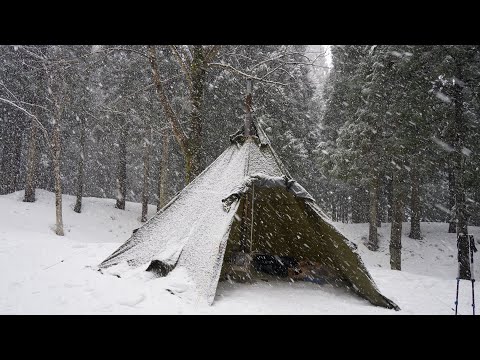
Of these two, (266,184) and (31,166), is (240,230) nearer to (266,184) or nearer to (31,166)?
(266,184)

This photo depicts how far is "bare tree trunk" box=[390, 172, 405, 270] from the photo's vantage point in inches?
501

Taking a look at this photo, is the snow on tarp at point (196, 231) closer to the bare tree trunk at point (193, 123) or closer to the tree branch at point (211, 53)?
the bare tree trunk at point (193, 123)

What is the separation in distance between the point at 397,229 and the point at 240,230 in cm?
934

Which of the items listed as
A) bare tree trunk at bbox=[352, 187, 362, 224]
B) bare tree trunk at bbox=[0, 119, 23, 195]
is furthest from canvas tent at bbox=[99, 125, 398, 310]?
bare tree trunk at bbox=[0, 119, 23, 195]

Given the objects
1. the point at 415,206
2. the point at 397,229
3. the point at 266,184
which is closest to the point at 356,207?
the point at 415,206

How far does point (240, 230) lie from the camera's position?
6.86m

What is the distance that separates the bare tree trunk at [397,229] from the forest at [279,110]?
0.17ft

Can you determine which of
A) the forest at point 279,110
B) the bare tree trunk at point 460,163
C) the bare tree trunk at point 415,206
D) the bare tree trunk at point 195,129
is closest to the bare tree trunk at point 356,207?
the forest at point 279,110

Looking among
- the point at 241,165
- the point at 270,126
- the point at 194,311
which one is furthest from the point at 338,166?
the point at 194,311

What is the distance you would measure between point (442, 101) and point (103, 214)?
1788 centimetres

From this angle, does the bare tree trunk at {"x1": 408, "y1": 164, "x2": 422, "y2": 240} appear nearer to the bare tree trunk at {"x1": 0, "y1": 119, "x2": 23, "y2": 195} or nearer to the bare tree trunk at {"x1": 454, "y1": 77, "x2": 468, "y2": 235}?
A: the bare tree trunk at {"x1": 454, "y1": 77, "x2": 468, "y2": 235}

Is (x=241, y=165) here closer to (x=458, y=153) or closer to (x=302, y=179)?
(x=458, y=153)

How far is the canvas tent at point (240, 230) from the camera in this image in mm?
4793

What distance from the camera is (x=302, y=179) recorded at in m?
16.8
